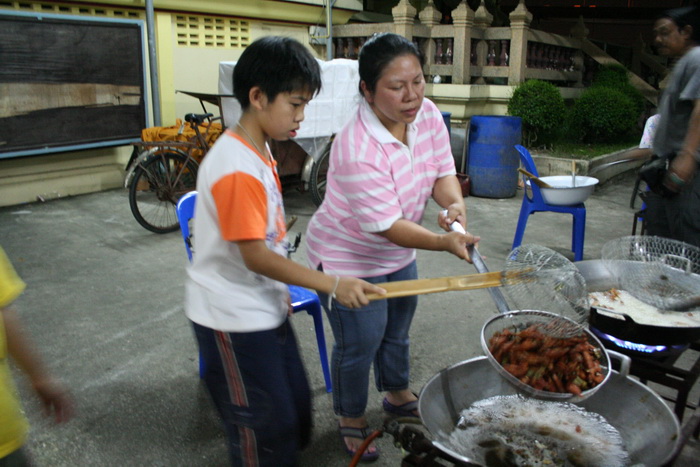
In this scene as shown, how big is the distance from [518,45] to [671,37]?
19.0ft

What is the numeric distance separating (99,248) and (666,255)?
4427 millimetres

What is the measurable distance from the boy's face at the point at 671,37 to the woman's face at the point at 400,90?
1.91 metres

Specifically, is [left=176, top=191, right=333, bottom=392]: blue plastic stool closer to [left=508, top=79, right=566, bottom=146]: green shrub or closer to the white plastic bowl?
the white plastic bowl

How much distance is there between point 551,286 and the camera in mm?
1883

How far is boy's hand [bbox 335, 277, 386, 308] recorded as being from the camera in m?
1.65

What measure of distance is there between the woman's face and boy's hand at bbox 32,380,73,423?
52.7 inches

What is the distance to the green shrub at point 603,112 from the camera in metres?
8.91

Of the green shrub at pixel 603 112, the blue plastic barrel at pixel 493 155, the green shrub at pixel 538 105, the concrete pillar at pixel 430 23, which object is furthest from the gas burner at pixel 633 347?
the green shrub at pixel 603 112

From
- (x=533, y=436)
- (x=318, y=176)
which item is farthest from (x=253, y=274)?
(x=318, y=176)

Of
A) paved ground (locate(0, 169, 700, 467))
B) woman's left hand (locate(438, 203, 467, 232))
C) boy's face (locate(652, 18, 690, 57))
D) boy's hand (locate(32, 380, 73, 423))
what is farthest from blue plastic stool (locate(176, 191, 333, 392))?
boy's face (locate(652, 18, 690, 57))

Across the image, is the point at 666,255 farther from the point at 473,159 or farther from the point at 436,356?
the point at 473,159

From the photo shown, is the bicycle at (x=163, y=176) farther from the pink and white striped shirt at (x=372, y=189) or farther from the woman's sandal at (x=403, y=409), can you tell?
the pink and white striped shirt at (x=372, y=189)

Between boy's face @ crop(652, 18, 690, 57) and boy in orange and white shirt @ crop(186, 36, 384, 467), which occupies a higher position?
boy's face @ crop(652, 18, 690, 57)

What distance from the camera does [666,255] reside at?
7.53 feet
